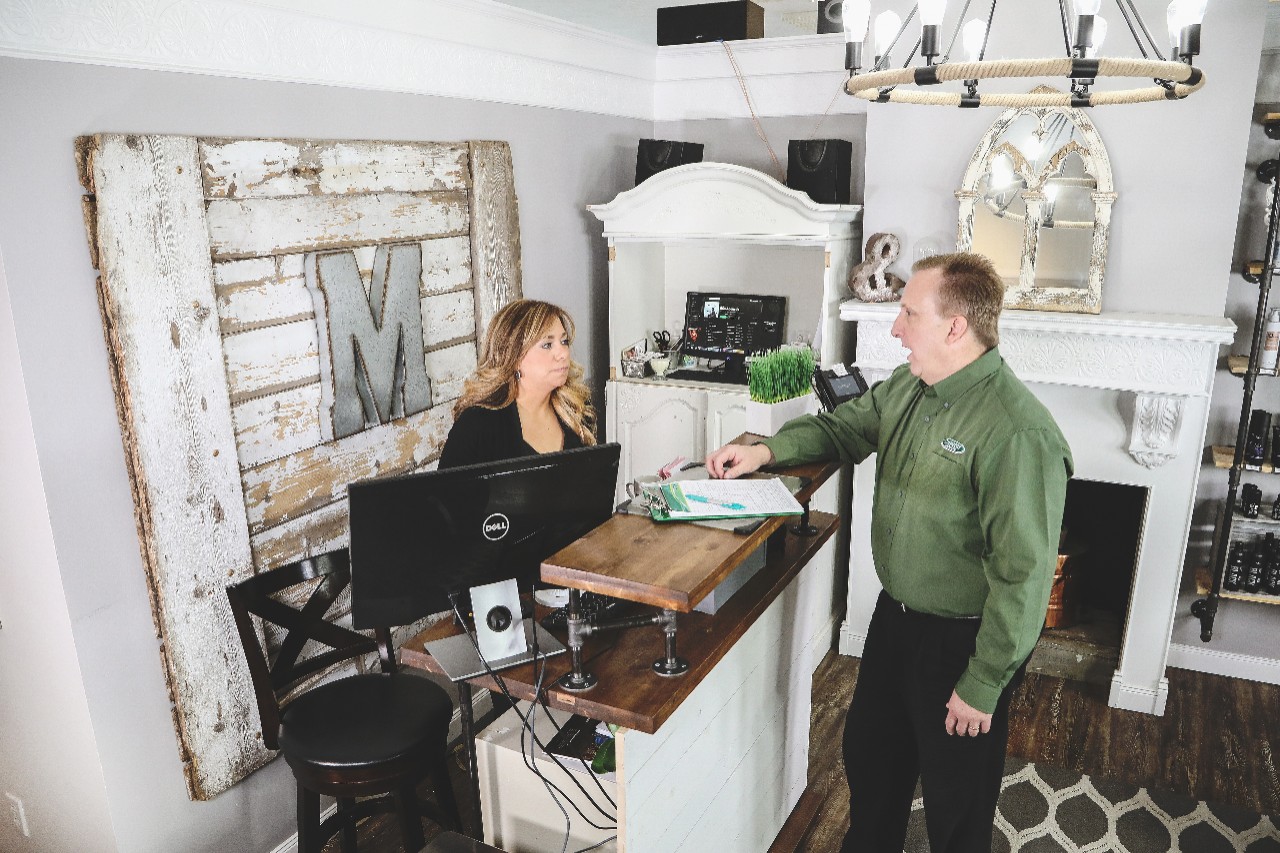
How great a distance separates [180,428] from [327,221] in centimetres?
78

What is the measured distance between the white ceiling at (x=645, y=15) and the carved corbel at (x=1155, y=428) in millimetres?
1343

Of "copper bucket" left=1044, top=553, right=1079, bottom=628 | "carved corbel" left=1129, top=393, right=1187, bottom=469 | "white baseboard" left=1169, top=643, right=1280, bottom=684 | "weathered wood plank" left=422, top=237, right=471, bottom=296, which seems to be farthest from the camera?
"copper bucket" left=1044, top=553, right=1079, bottom=628

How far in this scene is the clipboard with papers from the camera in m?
1.87

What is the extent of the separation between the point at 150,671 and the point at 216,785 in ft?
1.33

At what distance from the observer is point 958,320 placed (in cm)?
204

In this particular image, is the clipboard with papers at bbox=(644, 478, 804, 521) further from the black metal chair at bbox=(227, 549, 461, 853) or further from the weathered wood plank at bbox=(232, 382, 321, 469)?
the weathered wood plank at bbox=(232, 382, 321, 469)

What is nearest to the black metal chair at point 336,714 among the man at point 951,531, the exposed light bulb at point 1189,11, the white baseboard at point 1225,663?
the man at point 951,531

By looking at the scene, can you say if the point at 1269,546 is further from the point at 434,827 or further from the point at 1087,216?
the point at 434,827

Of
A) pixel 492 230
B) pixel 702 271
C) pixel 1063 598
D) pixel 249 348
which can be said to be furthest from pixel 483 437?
pixel 1063 598

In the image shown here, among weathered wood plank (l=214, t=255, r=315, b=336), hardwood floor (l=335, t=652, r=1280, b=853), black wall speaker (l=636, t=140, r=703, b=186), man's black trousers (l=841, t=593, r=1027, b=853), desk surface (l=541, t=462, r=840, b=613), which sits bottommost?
hardwood floor (l=335, t=652, r=1280, b=853)

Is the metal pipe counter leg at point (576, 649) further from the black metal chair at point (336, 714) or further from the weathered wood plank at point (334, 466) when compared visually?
the weathered wood plank at point (334, 466)

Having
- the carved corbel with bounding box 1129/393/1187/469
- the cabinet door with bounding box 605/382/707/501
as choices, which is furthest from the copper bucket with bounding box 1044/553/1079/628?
the cabinet door with bounding box 605/382/707/501

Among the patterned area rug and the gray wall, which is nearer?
the gray wall

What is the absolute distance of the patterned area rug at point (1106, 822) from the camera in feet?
9.21
